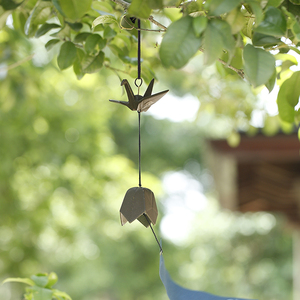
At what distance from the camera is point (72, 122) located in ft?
8.19

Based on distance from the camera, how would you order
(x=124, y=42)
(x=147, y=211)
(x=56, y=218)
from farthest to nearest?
(x=56, y=218) → (x=124, y=42) → (x=147, y=211)

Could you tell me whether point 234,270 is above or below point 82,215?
below

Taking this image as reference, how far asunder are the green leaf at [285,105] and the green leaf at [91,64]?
309mm

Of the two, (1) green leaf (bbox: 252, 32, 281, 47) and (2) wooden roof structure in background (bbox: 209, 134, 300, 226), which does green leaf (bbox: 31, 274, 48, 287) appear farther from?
(2) wooden roof structure in background (bbox: 209, 134, 300, 226)

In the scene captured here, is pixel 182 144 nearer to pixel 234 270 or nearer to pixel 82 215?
pixel 234 270

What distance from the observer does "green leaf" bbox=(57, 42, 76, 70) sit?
0.52m

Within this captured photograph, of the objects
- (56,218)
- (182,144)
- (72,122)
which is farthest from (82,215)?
(182,144)

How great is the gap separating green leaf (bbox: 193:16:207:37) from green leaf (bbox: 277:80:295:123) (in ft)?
0.72

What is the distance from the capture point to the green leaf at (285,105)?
17.8 inches

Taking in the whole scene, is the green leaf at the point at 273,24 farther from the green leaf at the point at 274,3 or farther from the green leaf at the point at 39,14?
the green leaf at the point at 39,14

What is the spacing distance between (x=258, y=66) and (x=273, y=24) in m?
0.05

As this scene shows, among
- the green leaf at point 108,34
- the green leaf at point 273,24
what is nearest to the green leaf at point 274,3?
the green leaf at point 273,24

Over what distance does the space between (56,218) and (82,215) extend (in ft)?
1.82

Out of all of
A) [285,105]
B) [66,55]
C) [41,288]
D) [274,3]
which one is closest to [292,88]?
[285,105]
